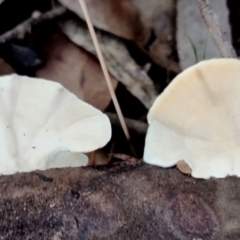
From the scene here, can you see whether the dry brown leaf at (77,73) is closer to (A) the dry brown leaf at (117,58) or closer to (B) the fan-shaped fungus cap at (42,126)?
(A) the dry brown leaf at (117,58)

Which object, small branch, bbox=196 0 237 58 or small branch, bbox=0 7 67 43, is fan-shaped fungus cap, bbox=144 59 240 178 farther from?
small branch, bbox=0 7 67 43

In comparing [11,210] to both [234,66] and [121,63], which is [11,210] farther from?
[121,63]

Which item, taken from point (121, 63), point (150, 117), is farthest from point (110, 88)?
point (150, 117)

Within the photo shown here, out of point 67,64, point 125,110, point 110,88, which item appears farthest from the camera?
point 125,110

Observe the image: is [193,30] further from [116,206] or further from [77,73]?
[116,206]

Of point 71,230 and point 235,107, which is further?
point 235,107

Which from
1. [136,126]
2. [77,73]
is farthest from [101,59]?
[136,126]

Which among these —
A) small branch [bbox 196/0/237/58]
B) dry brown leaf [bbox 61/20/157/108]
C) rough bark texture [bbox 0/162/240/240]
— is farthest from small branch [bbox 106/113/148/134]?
rough bark texture [bbox 0/162/240/240]
